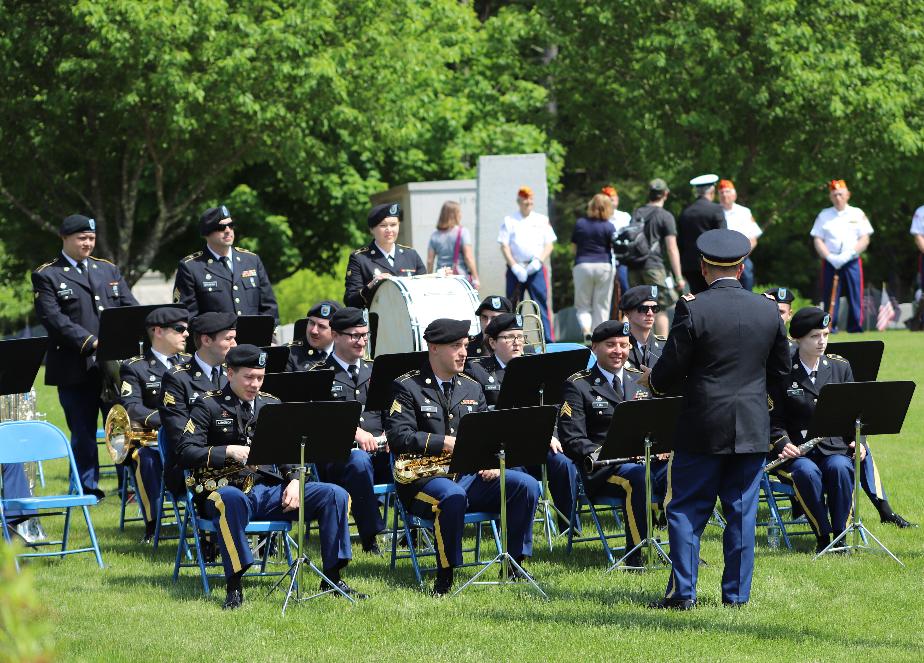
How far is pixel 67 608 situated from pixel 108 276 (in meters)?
4.20

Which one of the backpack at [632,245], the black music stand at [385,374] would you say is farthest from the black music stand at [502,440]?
the backpack at [632,245]

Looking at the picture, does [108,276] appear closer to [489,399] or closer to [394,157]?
[489,399]

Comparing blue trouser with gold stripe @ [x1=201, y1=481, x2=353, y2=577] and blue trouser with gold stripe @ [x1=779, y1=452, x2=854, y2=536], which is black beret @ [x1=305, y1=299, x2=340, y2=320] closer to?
blue trouser with gold stripe @ [x1=201, y1=481, x2=353, y2=577]

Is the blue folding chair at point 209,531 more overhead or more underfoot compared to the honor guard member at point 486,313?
more underfoot

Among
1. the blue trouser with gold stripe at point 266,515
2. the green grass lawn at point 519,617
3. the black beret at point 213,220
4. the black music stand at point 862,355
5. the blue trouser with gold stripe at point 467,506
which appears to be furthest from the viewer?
the black beret at point 213,220

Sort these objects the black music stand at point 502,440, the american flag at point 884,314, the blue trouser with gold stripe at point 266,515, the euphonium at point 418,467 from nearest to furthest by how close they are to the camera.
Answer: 1. the black music stand at point 502,440
2. the blue trouser with gold stripe at point 266,515
3. the euphonium at point 418,467
4. the american flag at point 884,314

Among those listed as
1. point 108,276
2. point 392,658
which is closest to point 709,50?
point 108,276

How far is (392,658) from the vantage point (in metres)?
6.60

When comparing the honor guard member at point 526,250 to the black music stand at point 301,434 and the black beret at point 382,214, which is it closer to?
the black beret at point 382,214

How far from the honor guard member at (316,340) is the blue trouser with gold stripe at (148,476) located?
1.18 m

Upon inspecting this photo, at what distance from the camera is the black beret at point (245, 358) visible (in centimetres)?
798

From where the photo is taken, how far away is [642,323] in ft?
33.4

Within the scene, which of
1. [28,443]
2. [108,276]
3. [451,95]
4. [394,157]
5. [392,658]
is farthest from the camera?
[451,95]

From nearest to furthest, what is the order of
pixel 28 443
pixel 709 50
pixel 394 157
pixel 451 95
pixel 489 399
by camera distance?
pixel 28 443 → pixel 489 399 → pixel 709 50 → pixel 394 157 → pixel 451 95
